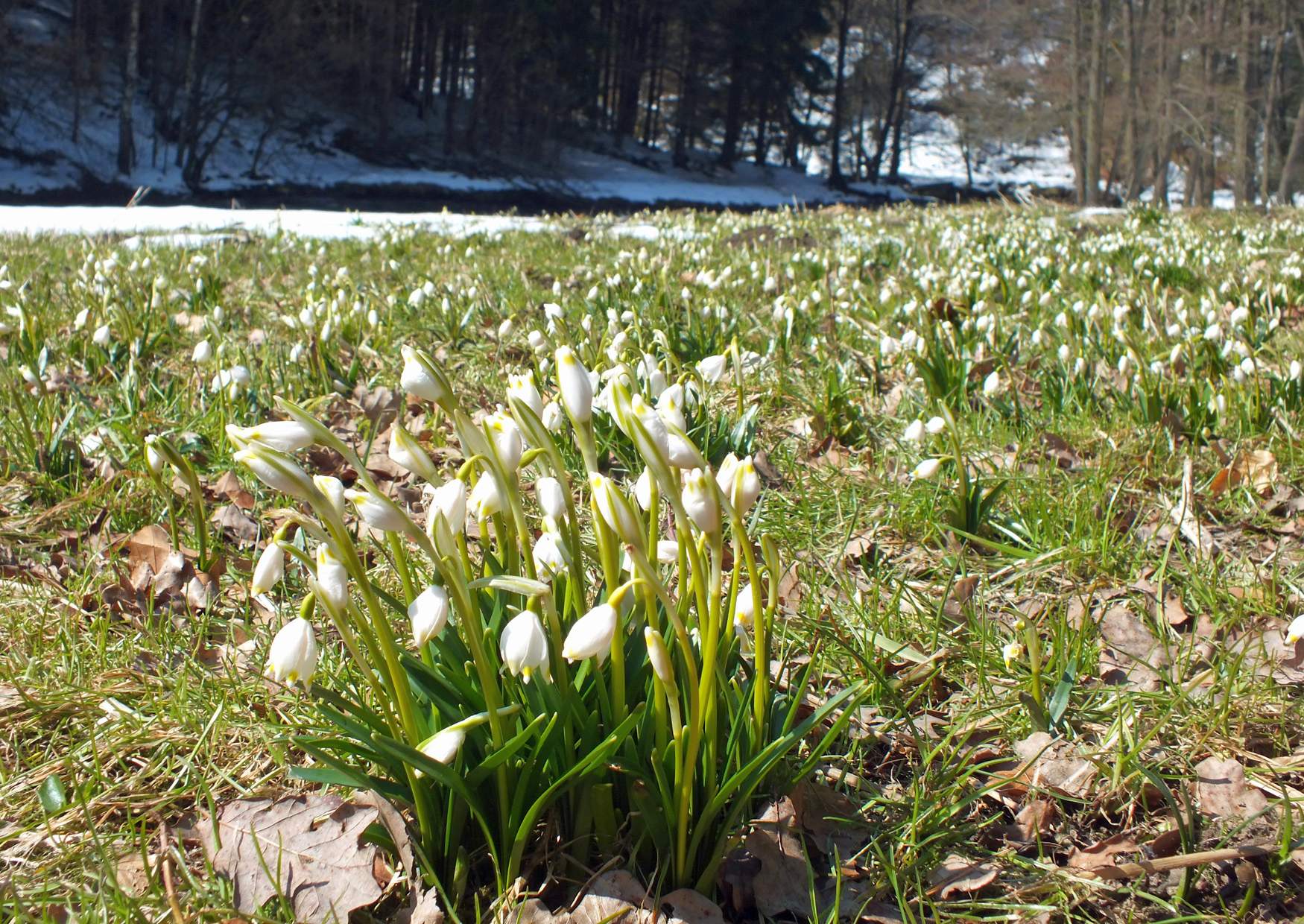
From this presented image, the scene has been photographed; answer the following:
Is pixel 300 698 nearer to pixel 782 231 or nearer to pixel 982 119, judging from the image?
pixel 782 231

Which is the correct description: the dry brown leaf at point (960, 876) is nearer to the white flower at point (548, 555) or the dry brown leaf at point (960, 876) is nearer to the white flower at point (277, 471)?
the white flower at point (548, 555)

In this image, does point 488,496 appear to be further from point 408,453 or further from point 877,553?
point 877,553

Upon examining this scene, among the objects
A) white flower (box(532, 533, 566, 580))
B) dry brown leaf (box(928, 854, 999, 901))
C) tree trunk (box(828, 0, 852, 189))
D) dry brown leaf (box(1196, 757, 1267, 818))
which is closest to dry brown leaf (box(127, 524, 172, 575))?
white flower (box(532, 533, 566, 580))

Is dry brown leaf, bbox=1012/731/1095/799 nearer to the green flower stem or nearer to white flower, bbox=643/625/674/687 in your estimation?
white flower, bbox=643/625/674/687

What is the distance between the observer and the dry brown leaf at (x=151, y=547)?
2371mm

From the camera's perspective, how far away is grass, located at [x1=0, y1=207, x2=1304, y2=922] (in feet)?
4.98

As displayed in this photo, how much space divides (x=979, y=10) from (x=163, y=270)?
33999mm

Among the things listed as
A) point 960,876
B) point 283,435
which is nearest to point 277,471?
point 283,435

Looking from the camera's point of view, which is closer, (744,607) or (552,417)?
(744,607)

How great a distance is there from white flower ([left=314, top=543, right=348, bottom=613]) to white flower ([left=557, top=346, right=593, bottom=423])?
33cm

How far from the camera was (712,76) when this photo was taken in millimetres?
41094

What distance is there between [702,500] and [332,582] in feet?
1.42

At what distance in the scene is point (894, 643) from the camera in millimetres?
1969

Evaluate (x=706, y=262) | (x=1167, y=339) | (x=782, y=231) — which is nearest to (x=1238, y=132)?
(x=782, y=231)
